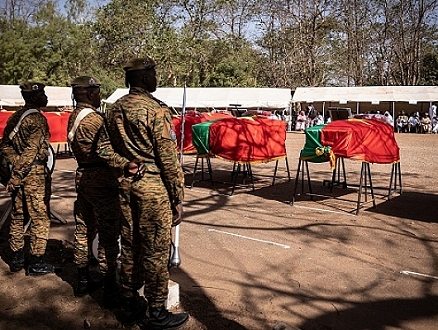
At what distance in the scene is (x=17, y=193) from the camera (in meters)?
4.64

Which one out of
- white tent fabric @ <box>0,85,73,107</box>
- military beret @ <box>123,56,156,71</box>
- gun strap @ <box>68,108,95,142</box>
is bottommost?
gun strap @ <box>68,108,95,142</box>

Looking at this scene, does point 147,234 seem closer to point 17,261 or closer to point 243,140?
point 17,261

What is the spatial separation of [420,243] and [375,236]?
0.56 metres

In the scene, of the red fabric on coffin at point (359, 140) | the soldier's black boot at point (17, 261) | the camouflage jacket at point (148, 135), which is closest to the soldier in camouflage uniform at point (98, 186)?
the camouflage jacket at point (148, 135)

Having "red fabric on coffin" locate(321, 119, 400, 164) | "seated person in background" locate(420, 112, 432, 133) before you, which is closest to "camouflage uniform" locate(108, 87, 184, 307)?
"red fabric on coffin" locate(321, 119, 400, 164)

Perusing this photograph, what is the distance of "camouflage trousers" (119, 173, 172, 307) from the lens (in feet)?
11.0

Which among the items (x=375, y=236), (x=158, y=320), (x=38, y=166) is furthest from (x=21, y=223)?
(x=375, y=236)

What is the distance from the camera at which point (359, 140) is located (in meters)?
7.09

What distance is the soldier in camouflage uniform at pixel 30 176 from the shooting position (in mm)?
4473

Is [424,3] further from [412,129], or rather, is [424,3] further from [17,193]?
[17,193]

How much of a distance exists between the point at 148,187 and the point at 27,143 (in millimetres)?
1789

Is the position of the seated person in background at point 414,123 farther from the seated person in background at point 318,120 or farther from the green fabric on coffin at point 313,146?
the green fabric on coffin at point 313,146

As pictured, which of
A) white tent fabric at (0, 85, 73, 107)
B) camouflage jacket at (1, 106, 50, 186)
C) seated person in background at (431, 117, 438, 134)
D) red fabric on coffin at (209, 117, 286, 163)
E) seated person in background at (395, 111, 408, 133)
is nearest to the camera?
A: camouflage jacket at (1, 106, 50, 186)

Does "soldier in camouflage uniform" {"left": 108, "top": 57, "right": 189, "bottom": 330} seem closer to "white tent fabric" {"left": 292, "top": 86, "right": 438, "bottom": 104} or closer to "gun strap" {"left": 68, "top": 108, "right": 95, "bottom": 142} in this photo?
"gun strap" {"left": 68, "top": 108, "right": 95, "bottom": 142}
